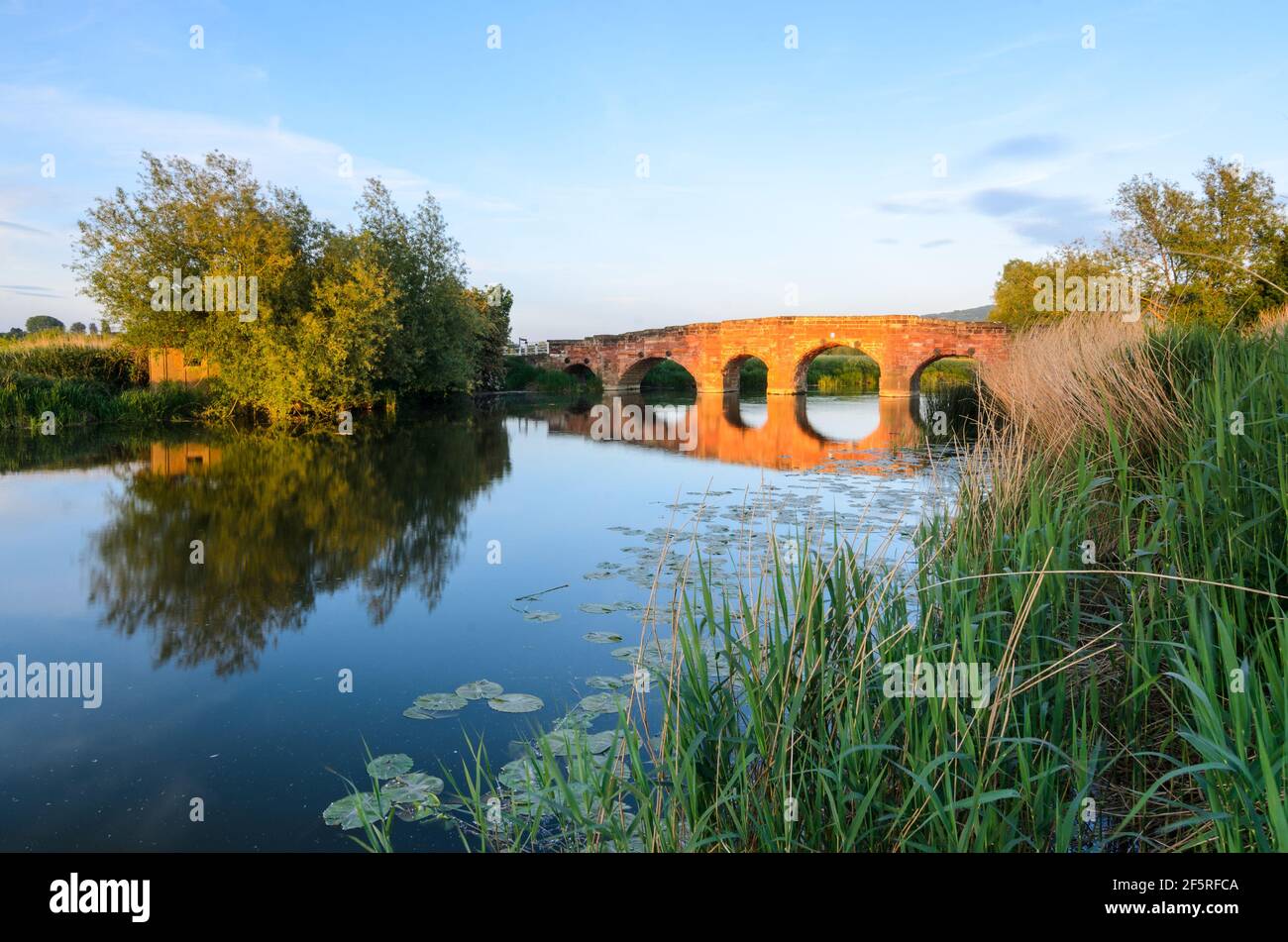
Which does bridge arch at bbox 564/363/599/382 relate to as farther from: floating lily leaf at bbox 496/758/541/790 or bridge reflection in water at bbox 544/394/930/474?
floating lily leaf at bbox 496/758/541/790

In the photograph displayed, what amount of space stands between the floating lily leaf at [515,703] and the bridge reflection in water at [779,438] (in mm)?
5579

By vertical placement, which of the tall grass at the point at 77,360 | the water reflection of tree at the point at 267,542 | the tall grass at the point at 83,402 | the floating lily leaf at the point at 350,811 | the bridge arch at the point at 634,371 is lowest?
the floating lily leaf at the point at 350,811

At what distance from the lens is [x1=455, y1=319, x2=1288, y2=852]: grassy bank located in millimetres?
2582

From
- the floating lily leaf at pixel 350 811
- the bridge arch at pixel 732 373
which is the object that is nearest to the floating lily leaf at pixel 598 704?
the floating lily leaf at pixel 350 811

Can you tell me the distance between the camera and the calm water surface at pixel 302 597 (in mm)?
3902

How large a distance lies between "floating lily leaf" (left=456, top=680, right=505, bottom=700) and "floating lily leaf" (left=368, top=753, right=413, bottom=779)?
2.78 ft

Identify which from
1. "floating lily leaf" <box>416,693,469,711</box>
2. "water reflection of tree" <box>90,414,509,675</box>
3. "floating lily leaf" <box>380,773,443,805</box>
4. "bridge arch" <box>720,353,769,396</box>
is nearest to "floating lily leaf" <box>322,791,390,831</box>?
"floating lily leaf" <box>380,773,443,805</box>

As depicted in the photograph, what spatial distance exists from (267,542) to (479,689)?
5.28 m

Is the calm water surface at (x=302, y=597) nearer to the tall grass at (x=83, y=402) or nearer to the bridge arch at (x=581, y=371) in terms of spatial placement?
the tall grass at (x=83, y=402)

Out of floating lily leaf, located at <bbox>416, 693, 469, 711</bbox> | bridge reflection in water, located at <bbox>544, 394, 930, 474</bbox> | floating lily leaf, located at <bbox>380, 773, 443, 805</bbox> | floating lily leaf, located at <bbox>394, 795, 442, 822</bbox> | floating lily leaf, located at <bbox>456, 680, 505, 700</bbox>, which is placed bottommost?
floating lily leaf, located at <bbox>394, 795, 442, 822</bbox>

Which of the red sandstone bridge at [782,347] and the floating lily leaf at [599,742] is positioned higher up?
the red sandstone bridge at [782,347]

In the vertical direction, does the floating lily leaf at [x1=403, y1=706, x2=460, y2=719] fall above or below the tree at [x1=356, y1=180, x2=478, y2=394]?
below
